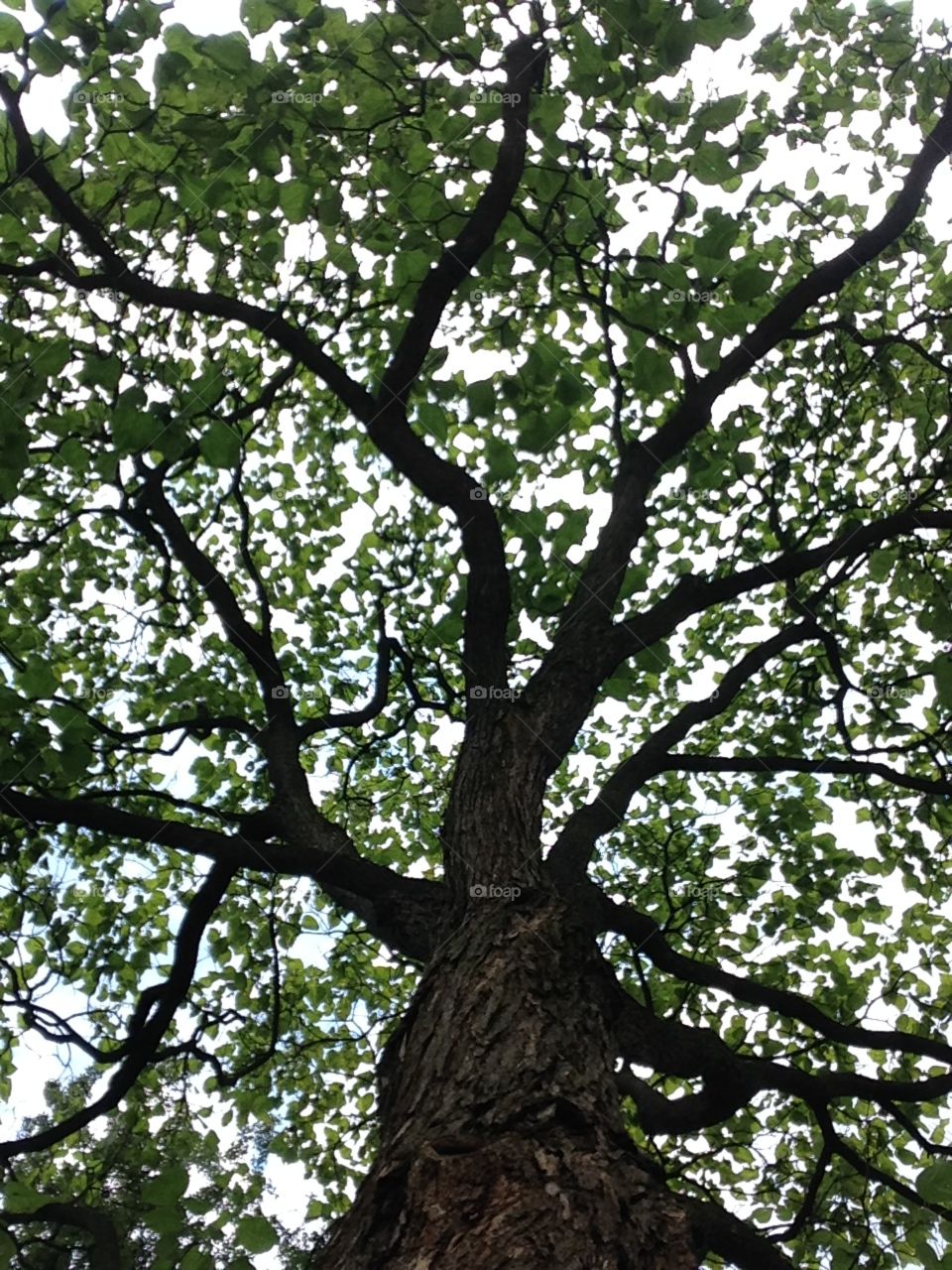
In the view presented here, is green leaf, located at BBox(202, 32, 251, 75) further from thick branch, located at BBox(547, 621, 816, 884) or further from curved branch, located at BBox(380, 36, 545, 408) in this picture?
thick branch, located at BBox(547, 621, 816, 884)

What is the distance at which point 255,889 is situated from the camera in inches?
316

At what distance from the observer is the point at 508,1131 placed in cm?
264

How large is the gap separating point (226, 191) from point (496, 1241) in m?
5.39

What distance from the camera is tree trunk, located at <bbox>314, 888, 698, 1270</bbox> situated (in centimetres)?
220

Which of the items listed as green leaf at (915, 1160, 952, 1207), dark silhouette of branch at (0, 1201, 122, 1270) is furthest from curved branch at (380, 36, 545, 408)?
green leaf at (915, 1160, 952, 1207)

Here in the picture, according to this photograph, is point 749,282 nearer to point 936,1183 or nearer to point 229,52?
point 229,52

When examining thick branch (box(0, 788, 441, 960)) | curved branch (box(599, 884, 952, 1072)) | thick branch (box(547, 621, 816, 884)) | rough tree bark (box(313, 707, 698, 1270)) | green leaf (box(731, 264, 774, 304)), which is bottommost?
rough tree bark (box(313, 707, 698, 1270))

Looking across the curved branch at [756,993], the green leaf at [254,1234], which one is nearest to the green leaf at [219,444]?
the curved branch at [756,993]

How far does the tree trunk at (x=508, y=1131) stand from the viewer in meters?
2.20

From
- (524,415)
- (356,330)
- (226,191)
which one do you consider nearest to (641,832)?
(524,415)

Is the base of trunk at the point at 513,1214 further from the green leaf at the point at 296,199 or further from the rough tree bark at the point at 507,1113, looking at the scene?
the green leaf at the point at 296,199

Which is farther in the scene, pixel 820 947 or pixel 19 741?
pixel 820 947

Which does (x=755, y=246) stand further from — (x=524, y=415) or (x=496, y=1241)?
(x=496, y=1241)

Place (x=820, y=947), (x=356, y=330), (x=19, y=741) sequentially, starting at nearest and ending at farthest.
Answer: (x=19, y=741), (x=356, y=330), (x=820, y=947)
